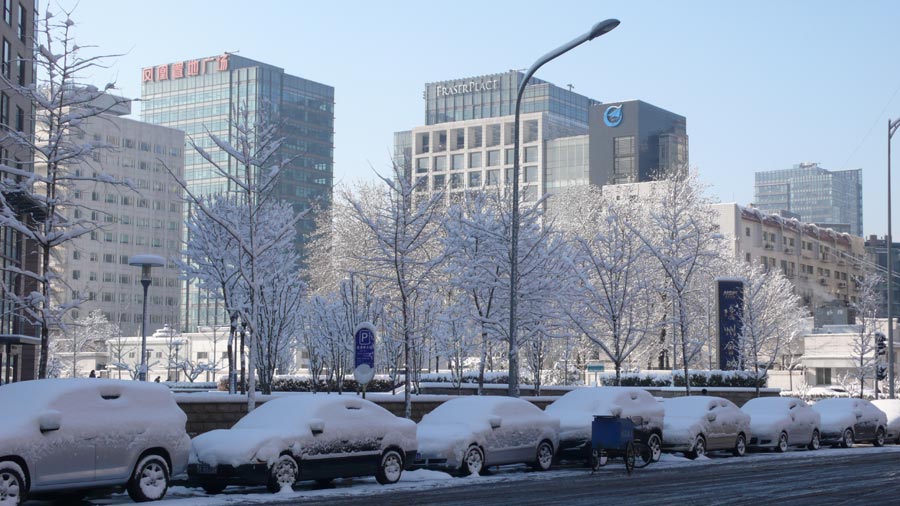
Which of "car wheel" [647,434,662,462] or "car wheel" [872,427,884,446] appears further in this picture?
"car wheel" [872,427,884,446]

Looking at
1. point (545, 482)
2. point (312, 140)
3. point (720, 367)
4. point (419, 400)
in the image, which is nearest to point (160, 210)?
point (312, 140)

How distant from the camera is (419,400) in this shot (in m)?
29.0

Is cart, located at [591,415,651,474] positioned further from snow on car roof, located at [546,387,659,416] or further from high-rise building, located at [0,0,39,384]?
high-rise building, located at [0,0,39,384]

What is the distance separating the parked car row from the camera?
14.5 meters

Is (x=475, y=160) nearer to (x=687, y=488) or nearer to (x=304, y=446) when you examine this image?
(x=687, y=488)

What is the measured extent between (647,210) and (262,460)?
4956 centimetres

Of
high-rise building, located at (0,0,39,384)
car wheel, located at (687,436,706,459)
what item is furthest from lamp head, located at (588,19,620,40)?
high-rise building, located at (0,0,39,384)

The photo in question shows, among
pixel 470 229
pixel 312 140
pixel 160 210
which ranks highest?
pixel 312 140

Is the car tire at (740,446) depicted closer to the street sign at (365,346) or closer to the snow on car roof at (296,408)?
the street sign at (365,346)

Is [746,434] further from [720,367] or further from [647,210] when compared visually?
[647,210]

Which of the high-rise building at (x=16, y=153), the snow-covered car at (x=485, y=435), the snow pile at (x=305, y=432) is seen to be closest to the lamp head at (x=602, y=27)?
the snow-covered car at (x=485, y=435)

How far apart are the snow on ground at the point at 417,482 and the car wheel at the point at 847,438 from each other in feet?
12.4

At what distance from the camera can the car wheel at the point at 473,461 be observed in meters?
20.3

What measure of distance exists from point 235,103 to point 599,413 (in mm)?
153803
